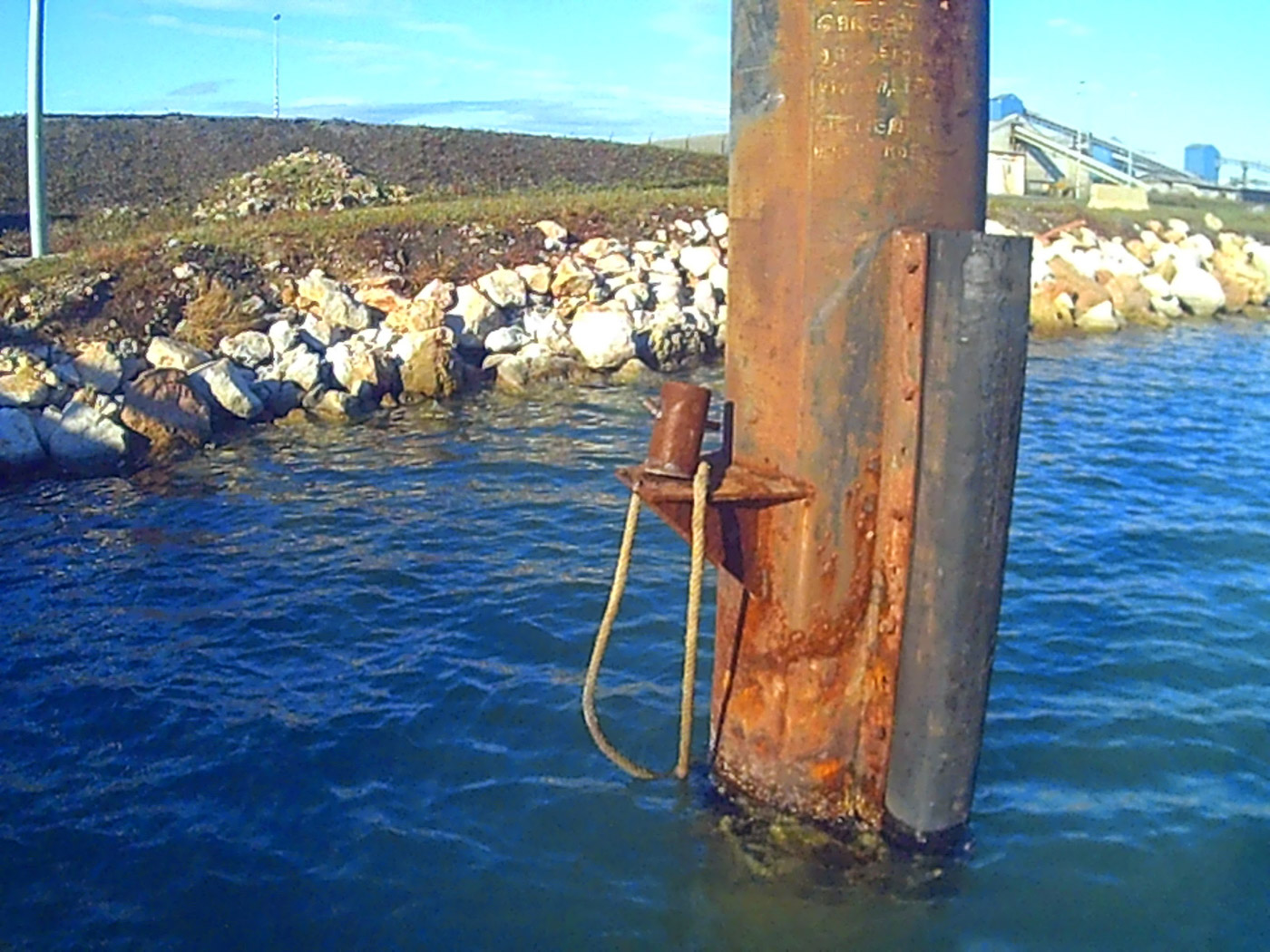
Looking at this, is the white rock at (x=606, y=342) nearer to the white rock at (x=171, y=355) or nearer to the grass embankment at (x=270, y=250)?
the grass embankment at (x=270, y=250)

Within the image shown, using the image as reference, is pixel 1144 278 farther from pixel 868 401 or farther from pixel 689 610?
pixel 689 610

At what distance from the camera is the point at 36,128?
18.9m

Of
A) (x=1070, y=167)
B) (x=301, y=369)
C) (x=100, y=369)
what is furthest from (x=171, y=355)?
(x=1070, y=167)

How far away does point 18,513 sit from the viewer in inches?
413

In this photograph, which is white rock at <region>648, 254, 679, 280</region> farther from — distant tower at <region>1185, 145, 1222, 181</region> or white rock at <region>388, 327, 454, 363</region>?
distant tower at <region>1185, 145, 1222, 181</region>

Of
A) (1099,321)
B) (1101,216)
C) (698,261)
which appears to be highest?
(1101,216)

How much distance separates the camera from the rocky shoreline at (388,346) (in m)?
12.6

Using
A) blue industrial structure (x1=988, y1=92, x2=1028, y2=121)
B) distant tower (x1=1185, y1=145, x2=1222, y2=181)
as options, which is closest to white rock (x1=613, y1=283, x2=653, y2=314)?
blue industrial structure (x1=988, y1=92, x2=1028, y2=121)

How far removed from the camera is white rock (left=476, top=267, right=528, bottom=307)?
17719mm

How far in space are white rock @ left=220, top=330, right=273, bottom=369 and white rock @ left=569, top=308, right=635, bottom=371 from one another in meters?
4.04

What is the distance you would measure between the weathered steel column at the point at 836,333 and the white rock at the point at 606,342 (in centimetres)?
1188

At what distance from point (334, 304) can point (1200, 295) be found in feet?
56.8

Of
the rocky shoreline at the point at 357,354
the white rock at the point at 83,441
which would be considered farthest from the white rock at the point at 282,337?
the white rock at the point at 83,441

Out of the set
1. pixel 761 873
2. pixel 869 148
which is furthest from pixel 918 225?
pixel 761 873
